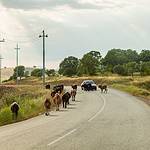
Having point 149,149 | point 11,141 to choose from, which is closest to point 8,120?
point 11,141

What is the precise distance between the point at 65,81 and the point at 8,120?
3560 inches

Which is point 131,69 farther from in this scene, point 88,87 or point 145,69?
point 88,87

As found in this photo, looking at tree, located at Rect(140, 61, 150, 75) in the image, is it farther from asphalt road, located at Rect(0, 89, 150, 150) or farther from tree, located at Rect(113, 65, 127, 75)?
asphalt road, located at Rect(0, 89, 150, 150)

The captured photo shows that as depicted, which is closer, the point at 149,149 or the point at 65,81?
→ the point at 149,149

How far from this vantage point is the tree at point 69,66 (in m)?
179

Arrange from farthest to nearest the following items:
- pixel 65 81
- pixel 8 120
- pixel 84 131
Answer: pixel 65 81 < pixel 8 120 < pixel 84 131

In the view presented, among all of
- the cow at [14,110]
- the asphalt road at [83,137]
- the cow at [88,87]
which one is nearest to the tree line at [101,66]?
the cow at [88,87]

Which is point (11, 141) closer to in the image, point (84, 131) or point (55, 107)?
point (84, 131)

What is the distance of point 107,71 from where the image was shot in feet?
563

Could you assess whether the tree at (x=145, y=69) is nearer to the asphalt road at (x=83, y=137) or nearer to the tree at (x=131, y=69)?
the tree at (x=131, y=69)

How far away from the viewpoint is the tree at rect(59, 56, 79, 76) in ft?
588

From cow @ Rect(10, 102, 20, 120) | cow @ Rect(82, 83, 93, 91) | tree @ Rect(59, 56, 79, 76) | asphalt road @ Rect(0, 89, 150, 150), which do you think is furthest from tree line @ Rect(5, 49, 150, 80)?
asphalt road @ Rect(0, 89, 150, 150)

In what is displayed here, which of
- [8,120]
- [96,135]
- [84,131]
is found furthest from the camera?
[8,120]

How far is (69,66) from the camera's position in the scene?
184000mm
